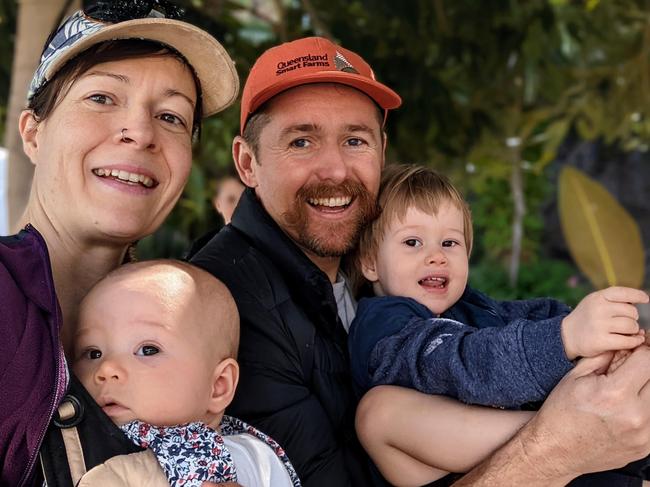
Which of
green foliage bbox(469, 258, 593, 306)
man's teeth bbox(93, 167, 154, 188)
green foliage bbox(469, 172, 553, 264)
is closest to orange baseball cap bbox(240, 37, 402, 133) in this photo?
man's teeth bbox(93, 167, 154, 188)

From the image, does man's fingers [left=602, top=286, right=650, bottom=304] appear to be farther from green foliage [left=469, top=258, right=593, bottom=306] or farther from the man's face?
green foliage [left=469, top=258, right=593, bottom=306]

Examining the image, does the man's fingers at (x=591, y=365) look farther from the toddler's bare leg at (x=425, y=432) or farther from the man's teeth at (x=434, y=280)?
the man's teeth at (x=434, y=280)

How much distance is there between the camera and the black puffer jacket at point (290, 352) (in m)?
2.26

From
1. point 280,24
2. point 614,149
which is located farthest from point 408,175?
point 614,149

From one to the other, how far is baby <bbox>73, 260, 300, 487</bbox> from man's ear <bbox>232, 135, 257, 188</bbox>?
0.85 metres

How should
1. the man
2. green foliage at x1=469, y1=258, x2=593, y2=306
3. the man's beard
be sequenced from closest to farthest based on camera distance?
1. the man
2. the man's beard
3. green foliage at x1=469, y1=258, x2=593, y2=306

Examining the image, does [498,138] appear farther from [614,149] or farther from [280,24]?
[614,149]

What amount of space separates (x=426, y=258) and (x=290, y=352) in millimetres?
522

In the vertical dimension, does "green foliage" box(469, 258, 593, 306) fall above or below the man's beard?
below

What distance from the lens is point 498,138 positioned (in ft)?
28.7

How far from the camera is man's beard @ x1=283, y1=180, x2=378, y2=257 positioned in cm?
272

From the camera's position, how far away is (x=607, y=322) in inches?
76.3

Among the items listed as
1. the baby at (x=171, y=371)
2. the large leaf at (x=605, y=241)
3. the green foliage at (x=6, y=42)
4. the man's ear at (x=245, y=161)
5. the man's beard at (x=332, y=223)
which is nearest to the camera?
the baby at (x=171, y=371)

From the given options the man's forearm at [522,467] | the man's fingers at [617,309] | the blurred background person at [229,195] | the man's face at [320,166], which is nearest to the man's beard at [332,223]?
the man's face at [320,166]
